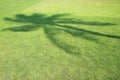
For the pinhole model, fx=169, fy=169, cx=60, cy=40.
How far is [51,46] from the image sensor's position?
7.91 m

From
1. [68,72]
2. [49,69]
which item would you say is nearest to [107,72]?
[68,72]

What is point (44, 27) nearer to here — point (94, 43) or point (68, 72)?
point (94, 43)

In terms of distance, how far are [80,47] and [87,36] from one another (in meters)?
1.45

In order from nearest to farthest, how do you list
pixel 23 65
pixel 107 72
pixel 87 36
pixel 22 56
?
pixel 107 72 → pixel 23 65 → pixel 22 56 → pixel 87 36

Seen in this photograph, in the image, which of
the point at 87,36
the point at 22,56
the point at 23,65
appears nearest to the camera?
the point at 23,65

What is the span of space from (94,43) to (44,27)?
4.09 metres

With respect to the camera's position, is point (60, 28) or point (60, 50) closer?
point (60, 50)

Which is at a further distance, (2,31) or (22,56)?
(2,31)

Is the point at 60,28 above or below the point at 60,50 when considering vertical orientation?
above

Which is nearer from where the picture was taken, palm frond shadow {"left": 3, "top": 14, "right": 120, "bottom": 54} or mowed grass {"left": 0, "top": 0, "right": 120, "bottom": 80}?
mowed grass {"left": 0, "top": 0, "right": 120, "bottom": 80}

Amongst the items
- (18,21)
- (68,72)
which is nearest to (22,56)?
(68,72)

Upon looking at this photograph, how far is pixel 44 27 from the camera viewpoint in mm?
11000

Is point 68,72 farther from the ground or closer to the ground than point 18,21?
closer to the ground

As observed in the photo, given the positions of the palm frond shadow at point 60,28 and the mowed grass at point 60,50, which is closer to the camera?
the mowed grass at point 60,50
